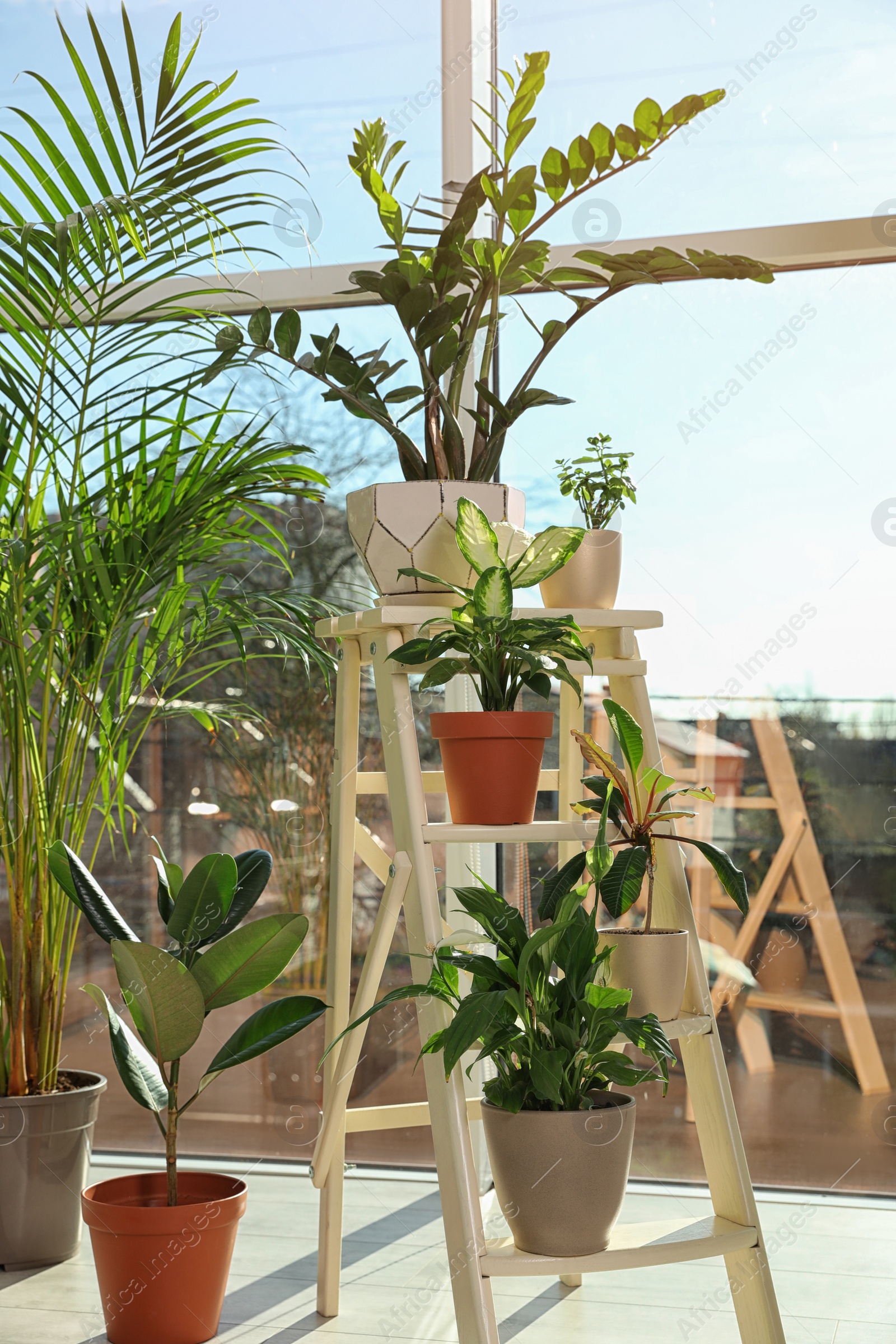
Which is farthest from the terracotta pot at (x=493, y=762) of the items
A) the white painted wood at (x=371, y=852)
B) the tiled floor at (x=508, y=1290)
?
the tiled floor at (x=508, y=1290)

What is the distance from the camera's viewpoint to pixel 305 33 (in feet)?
8.93

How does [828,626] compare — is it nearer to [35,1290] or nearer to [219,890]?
[219,890]

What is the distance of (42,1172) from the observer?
2109 mm

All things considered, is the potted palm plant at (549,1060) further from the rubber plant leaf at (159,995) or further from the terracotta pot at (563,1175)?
the rubber plant leaf at (159,995)

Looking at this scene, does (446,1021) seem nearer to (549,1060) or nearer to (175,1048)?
(549,1060)

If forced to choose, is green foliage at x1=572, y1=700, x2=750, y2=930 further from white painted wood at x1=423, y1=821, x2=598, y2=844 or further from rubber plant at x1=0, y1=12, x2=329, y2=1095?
rubber plant at x1=0, y1=12, x2=329, y2=1095

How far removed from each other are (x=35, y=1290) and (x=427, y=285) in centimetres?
180

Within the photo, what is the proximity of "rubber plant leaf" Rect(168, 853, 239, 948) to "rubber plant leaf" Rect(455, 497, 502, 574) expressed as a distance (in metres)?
0.62

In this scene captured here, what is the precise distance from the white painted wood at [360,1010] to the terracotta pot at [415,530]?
0.41 metres

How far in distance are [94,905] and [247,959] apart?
0.84 ft

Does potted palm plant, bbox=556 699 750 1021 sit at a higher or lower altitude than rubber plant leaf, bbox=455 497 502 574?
lower

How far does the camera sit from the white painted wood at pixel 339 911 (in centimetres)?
189

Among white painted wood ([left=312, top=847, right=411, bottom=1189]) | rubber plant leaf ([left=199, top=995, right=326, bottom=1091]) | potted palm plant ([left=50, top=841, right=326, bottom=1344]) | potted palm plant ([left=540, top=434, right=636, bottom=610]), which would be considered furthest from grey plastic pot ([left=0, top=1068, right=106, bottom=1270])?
potted palm plant ([left=540, top=434, right=636, bottom=610])

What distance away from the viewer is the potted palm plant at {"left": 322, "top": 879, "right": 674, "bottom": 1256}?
1.43 metres
